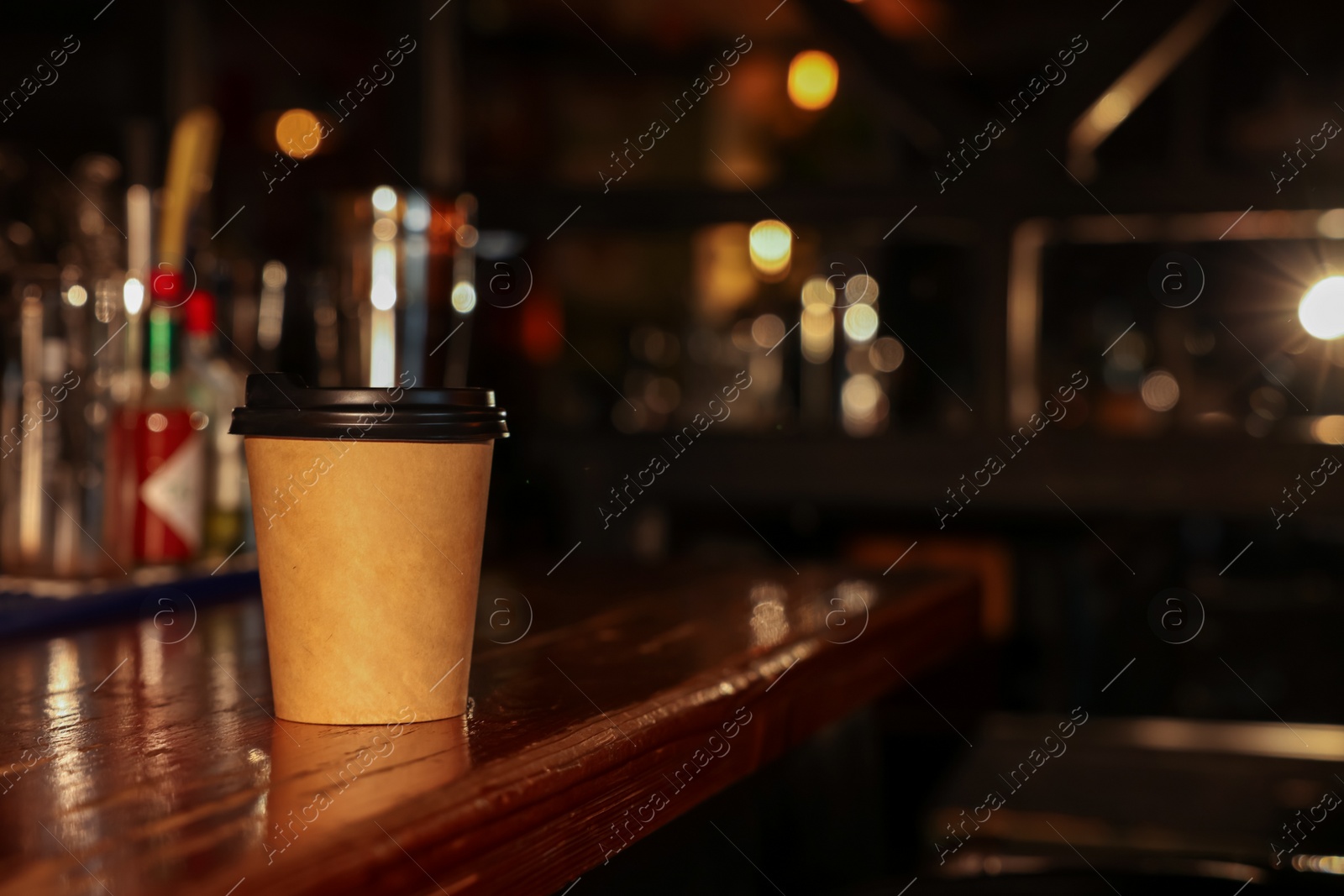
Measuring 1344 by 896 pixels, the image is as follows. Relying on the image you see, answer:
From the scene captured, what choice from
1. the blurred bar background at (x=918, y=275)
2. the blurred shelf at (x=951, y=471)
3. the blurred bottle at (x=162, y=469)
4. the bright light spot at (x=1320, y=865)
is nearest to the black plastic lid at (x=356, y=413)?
the blurred bottle at (x=162, y=469)

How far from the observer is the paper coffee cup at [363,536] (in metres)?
0.60

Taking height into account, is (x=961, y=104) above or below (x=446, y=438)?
above

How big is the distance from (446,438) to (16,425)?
82 centimetres

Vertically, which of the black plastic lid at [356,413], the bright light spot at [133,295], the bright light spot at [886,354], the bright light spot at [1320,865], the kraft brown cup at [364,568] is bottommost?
the bright light spot at [1320,865]

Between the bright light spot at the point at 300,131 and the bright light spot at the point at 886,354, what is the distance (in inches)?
57.2

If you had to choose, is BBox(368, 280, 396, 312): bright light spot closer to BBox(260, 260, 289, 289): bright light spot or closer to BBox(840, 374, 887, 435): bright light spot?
Answer: BBox(260, 260, 289, 289): bright light spot

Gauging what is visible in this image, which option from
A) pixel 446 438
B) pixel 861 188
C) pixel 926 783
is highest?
pixel 861 188

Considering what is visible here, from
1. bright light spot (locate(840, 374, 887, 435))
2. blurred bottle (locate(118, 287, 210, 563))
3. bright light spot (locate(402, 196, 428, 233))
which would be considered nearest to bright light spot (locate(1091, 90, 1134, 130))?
bright light spot (locate(840, 374, 887, 435))

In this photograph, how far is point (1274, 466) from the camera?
265cm

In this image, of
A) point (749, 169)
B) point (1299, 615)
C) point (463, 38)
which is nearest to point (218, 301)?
point (463, 38)

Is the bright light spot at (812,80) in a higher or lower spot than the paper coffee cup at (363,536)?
higher

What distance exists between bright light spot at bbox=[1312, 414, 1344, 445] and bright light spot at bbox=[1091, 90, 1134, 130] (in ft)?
2.69

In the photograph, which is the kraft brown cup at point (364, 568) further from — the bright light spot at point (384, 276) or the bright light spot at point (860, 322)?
the bright light spot at point (860, 322)

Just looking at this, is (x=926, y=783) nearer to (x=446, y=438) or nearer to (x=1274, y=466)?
(x=1274, y=466)
